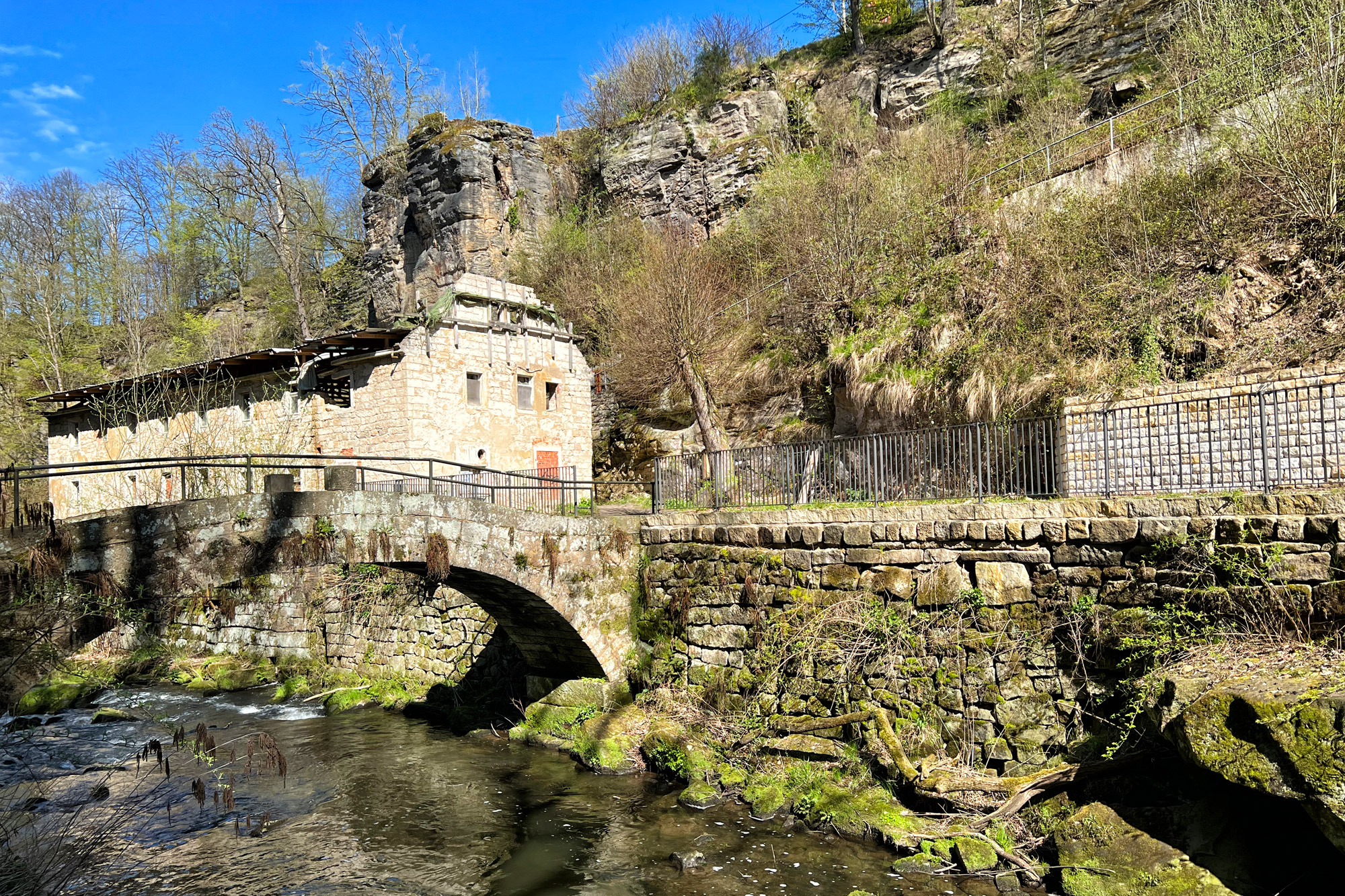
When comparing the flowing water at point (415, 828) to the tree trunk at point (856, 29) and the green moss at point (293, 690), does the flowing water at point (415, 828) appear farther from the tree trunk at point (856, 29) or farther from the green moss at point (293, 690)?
the tree trunk at point (856, 29)

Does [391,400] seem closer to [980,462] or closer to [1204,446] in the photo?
[980,462]

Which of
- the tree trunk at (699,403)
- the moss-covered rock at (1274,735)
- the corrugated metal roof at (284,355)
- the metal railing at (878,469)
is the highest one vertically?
the corrugated metal roof at (284,355)

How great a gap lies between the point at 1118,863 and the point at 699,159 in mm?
27795

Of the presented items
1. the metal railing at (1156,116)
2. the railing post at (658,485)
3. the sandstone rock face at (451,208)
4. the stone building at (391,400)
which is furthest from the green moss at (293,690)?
the metal railing at (1156,116)

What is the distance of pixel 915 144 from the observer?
71.6 ft

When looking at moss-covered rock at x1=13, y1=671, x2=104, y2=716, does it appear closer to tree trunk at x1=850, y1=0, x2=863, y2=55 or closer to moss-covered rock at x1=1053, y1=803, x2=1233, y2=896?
moss-covered rock at x1=1053, y1=803, x2=1233, y2=896

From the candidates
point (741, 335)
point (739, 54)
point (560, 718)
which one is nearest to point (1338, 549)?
point (560, 718)

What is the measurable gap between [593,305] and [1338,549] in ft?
78.6

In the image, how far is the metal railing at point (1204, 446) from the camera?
9508mm

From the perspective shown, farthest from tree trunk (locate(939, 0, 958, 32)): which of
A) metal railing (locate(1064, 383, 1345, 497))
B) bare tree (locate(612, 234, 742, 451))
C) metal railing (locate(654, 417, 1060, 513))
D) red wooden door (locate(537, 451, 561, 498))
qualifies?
metal railing (locate(1064, 383, 1345, 497))

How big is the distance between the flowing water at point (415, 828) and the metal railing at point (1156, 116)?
14357 mm

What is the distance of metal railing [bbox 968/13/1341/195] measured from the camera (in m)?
13.5

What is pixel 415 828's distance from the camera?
10070 millimetres

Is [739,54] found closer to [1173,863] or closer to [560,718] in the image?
[560,718]
